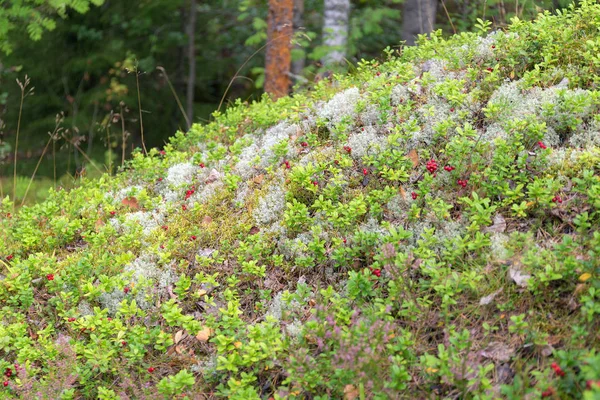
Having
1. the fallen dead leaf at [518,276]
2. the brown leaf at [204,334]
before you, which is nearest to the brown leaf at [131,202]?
the brown leaf at [204,334]

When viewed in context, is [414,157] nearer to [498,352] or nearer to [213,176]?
[498,352]

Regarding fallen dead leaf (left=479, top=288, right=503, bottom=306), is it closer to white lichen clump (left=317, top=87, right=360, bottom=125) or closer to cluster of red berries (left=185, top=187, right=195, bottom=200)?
white lichen clump (left=317, top=87, right=360, bottom=125)

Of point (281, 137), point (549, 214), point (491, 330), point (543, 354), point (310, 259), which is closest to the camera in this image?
point (543, 354)

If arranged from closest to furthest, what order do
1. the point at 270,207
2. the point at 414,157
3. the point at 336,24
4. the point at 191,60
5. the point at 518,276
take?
the point at 518,276 < the point at 414,157 < the point at 270,207 < the point at 336,24 < the point at 191,60

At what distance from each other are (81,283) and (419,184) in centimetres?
286

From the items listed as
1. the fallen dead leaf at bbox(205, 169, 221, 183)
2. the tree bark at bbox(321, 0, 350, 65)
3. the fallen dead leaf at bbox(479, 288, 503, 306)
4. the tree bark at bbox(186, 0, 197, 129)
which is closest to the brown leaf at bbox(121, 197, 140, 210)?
the fallen dead leaf at bbox(205, 169, 221, 183)

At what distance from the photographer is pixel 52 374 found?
3564 millimetres

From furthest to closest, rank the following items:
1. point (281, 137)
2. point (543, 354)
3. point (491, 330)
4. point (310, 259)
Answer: point (281, 137), point (310, 259), point (491, 330), point (543, 354)

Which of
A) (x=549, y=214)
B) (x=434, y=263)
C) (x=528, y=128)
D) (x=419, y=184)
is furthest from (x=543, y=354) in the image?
(x=528, y=128)

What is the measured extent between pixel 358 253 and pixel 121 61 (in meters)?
8.16

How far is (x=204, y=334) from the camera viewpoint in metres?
3.79

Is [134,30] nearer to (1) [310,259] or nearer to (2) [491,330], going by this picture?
(1) [310,259]

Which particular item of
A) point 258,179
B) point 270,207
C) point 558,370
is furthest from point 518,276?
point 258,179

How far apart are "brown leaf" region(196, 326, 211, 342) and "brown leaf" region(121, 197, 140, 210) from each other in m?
2.02
